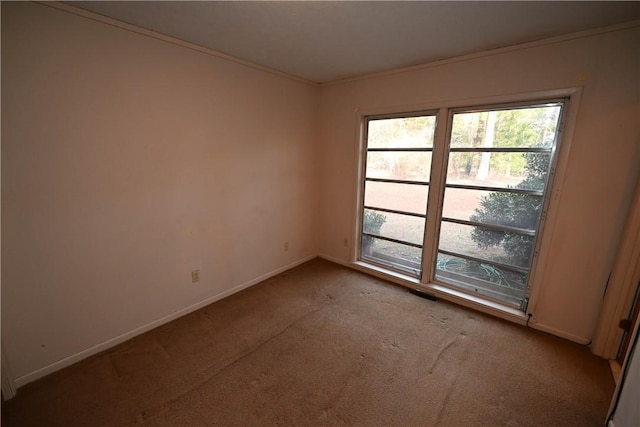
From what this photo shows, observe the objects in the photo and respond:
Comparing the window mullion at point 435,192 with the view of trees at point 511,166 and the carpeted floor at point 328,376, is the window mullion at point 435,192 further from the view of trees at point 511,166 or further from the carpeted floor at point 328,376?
the carpeted floor at point 328,376

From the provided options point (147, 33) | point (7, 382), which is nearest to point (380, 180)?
point (147, 33)

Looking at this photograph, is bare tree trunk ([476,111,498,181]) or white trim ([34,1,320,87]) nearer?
white trim ([34,1,320,87])

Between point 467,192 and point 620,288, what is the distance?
4.11 feet

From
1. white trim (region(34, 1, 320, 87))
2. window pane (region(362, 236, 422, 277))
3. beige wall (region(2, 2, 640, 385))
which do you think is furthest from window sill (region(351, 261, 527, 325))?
white trim (region(34, 1, 320, 87))

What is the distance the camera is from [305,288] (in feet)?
9.78

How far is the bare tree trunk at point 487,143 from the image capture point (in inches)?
94.9

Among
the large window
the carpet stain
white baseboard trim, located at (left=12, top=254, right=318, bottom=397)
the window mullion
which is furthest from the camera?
the window mullion

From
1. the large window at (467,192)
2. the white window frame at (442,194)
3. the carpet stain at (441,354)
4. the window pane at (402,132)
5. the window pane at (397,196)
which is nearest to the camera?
the carpet stain at (441,354)

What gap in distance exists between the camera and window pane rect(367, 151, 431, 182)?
2875 millimetres

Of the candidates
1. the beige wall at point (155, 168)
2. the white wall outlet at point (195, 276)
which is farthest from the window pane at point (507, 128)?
the white wall outlet at point (195, 276)

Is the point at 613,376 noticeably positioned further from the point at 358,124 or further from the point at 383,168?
the point at 358,124

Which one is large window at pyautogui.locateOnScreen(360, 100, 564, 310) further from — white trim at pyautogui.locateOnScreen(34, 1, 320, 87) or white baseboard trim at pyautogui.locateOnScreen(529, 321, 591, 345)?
white trim at pyautogui.locateOnScreen(34, 1, 320, 87)

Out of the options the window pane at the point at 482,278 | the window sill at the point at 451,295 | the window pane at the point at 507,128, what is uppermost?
the window pane at the point at 507,128

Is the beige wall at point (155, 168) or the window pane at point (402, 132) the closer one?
the beige wall at point (155, 168)
